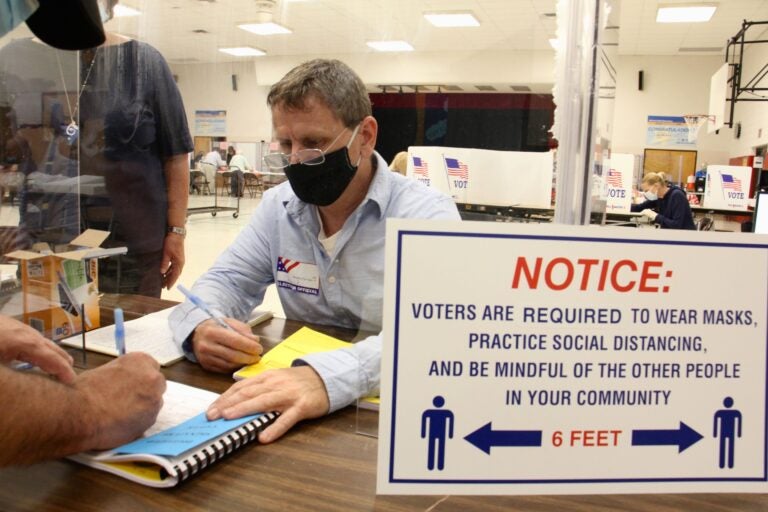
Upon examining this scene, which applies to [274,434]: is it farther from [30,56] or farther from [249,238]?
[30,56]

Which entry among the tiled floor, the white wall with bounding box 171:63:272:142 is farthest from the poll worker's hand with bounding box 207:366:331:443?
the white wall with bounding box 171:63:272:142

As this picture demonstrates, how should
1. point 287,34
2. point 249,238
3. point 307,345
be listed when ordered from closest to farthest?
1. point 307,345
2. point 249,238
3. point 287,34

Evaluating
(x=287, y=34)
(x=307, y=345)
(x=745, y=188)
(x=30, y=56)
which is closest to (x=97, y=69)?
(x=30, y=56)

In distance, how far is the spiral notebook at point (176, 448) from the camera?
0.64 m

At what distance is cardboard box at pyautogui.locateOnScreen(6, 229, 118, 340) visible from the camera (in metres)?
1.11

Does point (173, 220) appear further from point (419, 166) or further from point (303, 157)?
point (419, 166)

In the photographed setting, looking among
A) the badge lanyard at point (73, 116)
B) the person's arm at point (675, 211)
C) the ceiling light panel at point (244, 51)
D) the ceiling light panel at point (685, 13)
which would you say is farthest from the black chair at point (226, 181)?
the ceiling light panel at point (685, 13)

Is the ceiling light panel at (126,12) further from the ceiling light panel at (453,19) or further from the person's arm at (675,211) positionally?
the person's arm at (675,211)

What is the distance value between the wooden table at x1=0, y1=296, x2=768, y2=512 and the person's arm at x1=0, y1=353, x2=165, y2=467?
0.13 ft

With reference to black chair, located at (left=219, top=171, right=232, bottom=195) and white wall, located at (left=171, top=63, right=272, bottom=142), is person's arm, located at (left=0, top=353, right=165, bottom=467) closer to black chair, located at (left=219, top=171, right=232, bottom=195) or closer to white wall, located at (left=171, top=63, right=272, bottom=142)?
white wall, located at (left=171, top=63, right=272, bottom=142)

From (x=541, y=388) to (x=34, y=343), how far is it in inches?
28.0

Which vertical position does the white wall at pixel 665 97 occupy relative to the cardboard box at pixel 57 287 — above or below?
above

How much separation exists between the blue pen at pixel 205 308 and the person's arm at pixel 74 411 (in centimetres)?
31

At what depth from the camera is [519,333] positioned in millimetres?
559
